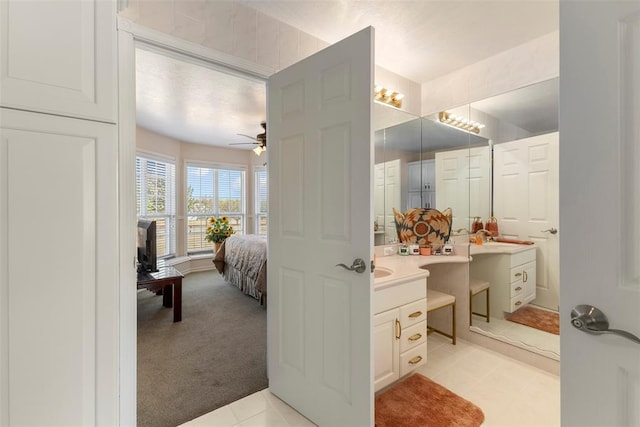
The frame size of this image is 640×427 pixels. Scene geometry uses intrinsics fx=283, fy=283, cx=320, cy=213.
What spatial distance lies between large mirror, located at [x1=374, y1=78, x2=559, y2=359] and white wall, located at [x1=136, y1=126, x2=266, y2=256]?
13.6 feet

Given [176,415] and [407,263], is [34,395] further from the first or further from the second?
[407,263]

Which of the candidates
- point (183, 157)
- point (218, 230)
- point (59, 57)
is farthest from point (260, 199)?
point (59, 57)

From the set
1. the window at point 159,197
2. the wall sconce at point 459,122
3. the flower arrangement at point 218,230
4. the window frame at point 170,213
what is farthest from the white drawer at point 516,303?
the window frame at point 170,213

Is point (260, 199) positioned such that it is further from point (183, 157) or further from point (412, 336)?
point (412, 336)

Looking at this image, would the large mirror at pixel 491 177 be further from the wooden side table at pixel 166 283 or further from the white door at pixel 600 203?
the wooden side table at pixel 166 283

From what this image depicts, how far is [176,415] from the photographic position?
5.77 feet

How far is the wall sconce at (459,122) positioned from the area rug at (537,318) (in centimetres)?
165

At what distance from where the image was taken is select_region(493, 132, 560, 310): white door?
225 cm

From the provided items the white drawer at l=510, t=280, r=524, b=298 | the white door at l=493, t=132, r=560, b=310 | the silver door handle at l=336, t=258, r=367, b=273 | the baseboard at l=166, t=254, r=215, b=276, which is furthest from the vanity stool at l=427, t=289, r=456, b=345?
the baseboard at l=166, t=254, r=215, b=276

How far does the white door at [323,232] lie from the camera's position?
4.52ft

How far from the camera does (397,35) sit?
214 cm

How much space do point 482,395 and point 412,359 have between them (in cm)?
50

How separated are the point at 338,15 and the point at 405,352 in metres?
2.33

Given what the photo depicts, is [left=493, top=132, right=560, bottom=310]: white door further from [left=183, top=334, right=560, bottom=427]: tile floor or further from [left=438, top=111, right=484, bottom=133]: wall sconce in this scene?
[left=183, top=334, right=560, bottom=427]: tile floor
